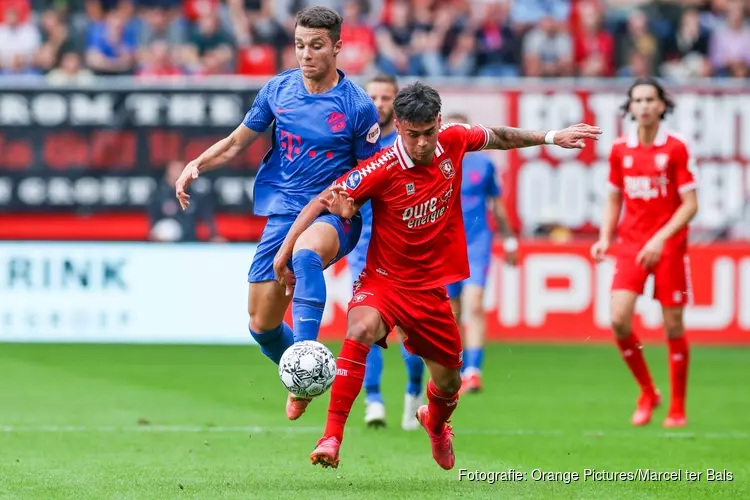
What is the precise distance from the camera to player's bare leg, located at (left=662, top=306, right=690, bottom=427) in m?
10.4

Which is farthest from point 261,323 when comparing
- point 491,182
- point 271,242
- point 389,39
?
point 389,39

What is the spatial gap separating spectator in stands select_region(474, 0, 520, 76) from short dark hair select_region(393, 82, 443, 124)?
1164 cm

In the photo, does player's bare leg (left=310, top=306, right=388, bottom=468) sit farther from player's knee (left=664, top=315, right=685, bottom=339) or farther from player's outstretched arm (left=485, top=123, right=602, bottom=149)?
player's knee (left=664, top=315, right=685, bottom=339)

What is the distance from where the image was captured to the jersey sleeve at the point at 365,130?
7.91m

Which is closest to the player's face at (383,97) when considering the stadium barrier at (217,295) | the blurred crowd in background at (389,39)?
the stadium barrier at (217,295)

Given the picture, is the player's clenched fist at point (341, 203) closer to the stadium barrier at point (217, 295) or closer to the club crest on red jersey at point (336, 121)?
the club crest on red jersey at point (336, 121)

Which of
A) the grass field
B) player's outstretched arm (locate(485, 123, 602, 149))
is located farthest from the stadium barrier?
player's outstretched arm (locate(485, 123, 602, 149))

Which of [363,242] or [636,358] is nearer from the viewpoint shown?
[363,242]

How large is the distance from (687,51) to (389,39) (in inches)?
168

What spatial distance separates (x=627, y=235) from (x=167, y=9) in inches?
415

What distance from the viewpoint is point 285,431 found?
9.72 m

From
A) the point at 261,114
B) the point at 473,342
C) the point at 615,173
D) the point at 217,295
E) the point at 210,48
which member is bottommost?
the point at 217,295

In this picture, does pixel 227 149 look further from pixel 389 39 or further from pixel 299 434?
pixel 389 39

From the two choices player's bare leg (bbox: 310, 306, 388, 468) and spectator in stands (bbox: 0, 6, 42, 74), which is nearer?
player's bare leg (bbox: 310, 306, 388, 468)
